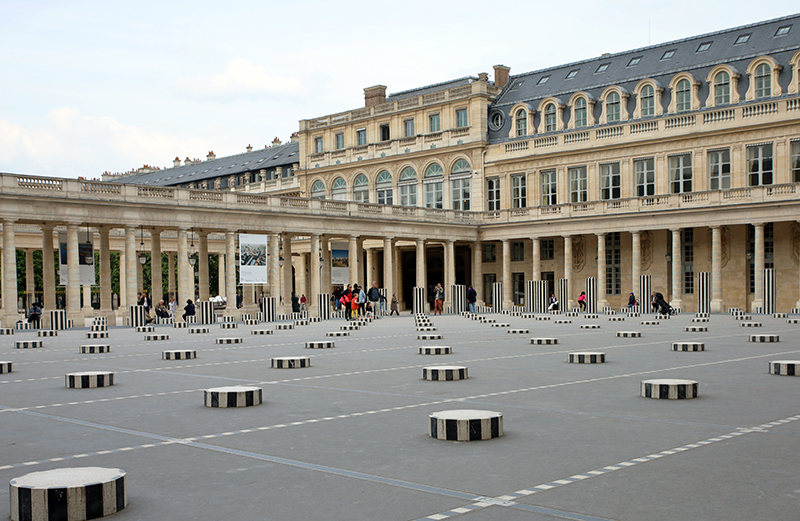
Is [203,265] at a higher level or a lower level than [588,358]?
higher

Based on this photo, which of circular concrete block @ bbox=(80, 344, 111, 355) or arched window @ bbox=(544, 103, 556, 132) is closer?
circular concrete block @ bbox=(80, 344, 111, 355)

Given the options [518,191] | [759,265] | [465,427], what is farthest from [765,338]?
[518,191]

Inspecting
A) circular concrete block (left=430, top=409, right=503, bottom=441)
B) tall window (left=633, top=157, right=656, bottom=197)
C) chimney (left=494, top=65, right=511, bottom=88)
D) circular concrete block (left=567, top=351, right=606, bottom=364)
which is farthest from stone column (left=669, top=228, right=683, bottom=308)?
circular concrete block (left=430, top=409, right=503, bottom=441)

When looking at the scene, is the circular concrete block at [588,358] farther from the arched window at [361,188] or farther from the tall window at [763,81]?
the arched window at [361,188]

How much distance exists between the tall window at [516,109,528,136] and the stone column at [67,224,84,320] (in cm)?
3605

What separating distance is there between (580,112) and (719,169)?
1211 centimetres

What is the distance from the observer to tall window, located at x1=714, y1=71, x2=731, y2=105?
178 feet

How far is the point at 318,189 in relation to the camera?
78812 mm

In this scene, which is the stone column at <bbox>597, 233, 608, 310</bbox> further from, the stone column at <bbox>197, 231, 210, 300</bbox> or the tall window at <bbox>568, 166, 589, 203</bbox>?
the stone column at <bbox>197, 231, 210, 300</bbox>

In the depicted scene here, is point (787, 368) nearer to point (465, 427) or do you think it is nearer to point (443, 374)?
point (443, 374)

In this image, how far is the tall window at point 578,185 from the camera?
61938mm

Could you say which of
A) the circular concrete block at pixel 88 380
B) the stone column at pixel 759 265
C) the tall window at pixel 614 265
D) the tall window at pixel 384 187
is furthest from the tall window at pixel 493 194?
the circular concrete block at pixel 88 380

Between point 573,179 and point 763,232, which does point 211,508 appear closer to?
point 763,232

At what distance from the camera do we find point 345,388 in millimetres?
14219
